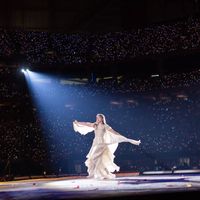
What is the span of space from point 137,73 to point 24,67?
A: 468cm

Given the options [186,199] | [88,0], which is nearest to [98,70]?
[88,0]

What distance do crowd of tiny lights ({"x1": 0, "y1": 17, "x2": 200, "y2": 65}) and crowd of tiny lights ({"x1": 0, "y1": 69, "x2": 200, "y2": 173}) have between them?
133cm

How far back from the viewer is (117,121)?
17797 mm

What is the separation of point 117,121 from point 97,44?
10.5 feet

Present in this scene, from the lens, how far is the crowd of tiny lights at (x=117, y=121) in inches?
649

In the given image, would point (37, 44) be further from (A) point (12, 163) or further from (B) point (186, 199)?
(B) point (186, 199)

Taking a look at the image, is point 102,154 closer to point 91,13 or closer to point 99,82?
point 91,13

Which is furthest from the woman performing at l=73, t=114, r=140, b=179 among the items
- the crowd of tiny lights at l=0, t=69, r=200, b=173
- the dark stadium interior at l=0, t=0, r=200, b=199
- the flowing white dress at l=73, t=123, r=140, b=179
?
the crowd of tiny lights at l=0, t=69, r=200, b=173

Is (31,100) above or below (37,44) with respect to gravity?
below

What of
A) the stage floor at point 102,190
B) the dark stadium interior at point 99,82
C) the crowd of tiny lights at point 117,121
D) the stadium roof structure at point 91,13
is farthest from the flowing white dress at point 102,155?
the stadium roof structure at point 91,13

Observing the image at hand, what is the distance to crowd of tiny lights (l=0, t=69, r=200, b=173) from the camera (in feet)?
54.1

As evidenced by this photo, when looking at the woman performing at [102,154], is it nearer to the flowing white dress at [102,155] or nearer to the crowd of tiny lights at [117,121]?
the flowing white dress at [102,155]

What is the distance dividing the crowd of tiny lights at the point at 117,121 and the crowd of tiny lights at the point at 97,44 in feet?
4.36

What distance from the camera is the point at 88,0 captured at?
17.3 meters
